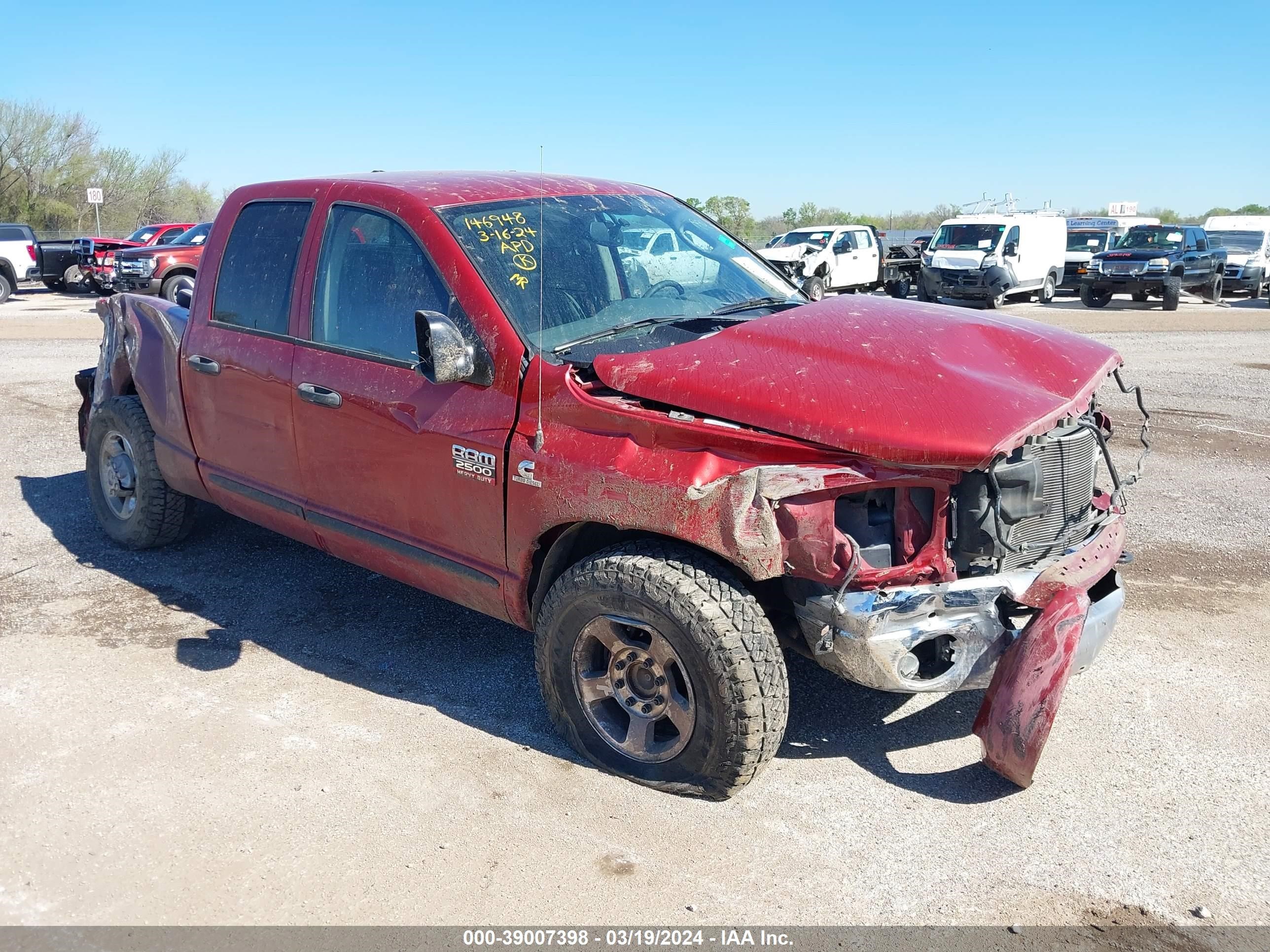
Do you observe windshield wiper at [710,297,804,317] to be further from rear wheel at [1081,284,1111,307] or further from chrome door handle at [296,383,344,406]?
rear wheel at [1081,284,1111,307]

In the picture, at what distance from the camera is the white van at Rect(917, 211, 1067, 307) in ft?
77.0

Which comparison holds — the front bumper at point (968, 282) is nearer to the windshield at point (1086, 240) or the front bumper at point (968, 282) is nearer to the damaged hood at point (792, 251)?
the damaged hood at point (792, 251)

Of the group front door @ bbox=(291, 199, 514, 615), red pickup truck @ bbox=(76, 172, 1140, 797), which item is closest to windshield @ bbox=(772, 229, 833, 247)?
red pickup truck @ bbox=(76, 172, 1140, 797)

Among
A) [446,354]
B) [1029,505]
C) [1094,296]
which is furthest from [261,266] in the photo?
[1094,296]

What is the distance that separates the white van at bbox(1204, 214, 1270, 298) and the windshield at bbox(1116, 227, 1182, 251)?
2629 mm

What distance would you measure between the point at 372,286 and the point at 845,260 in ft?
74.5

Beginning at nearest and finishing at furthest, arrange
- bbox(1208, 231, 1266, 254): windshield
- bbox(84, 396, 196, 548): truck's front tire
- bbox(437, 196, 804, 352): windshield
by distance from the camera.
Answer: bbox(437, 196, 804, 352): windshield → bbox(84, 396, 196, 548): truck's front tire → bbox(1208, 231, 1266, 254): windshield

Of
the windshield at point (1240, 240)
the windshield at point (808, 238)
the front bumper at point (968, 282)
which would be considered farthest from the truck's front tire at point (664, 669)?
the windshield at point (1240, 240)

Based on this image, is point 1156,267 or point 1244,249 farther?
point 1244,249

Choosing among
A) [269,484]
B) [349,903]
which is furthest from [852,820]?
[269,484]

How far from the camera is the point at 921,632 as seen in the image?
3172 millimetres

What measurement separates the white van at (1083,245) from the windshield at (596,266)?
21756 millimetres

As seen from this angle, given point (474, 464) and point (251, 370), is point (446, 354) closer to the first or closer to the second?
point (474, 464)

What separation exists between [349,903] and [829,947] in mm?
1296
